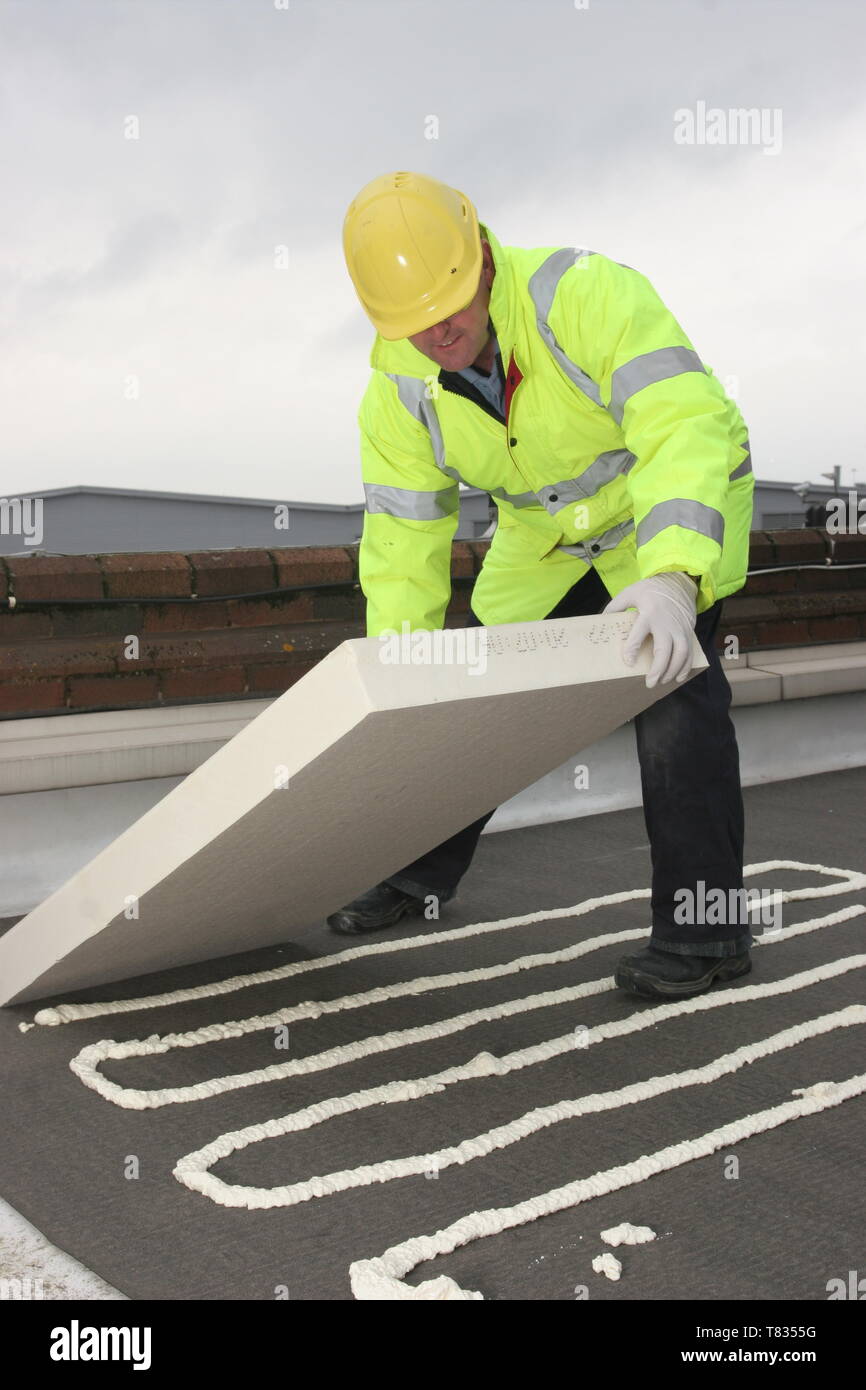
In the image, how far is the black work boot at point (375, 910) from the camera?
2652 millimetres

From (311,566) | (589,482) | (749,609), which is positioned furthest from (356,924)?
(749,609)

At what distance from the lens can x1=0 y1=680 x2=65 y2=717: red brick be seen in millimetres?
3318

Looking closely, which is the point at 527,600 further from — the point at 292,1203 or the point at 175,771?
the point at 292,1203

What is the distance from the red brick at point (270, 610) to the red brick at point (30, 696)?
1.88 feet

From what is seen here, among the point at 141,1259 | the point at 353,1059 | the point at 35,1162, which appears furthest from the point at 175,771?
the point at 141,1259

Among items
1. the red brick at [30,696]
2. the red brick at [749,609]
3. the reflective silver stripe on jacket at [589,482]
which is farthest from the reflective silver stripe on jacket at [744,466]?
the red brick at [749,609]

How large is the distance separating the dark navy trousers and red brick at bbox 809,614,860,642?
2907 mm

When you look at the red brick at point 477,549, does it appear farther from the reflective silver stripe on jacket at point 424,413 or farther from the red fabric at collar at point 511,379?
the red fabric at collar at point 511,379

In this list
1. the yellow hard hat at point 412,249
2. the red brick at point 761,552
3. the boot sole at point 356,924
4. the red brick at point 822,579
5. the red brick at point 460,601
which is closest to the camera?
the yellow hard hat at point 412,249

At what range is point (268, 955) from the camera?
2500 mm

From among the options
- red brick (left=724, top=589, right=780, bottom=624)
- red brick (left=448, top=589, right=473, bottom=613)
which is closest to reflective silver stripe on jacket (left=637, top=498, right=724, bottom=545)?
red brick (left=448, top=589, right=473, bottom=613)

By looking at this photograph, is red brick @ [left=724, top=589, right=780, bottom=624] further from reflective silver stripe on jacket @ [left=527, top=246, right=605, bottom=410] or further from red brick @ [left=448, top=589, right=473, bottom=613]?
reflective silver stripe on jacket @ [left=527, top=246, right=605, bottom=410]

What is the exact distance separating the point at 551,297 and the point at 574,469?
1.04 feet

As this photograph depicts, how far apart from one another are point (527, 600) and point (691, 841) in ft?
1.94
